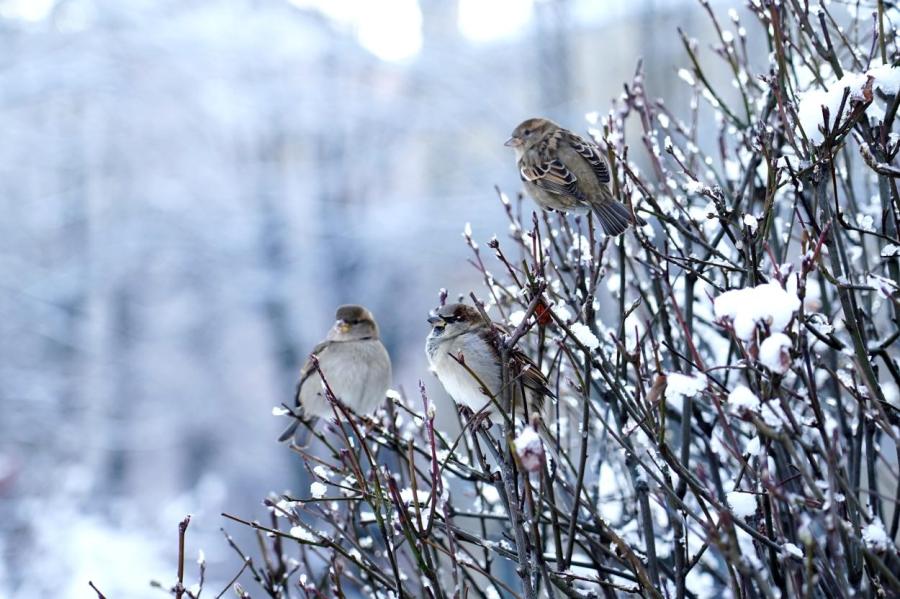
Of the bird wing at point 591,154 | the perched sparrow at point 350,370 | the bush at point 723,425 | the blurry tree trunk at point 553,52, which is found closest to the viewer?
the bush at point 723,425

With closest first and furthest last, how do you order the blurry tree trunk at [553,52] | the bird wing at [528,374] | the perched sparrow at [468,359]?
→ 1. the bird wing at [528,374]
2. the perched sparrow at [468,359]
3. the blurry tree trunk at [553,52]

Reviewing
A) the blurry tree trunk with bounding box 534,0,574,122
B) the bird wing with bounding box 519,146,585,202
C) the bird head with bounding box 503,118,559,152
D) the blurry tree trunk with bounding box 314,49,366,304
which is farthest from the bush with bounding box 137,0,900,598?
the blurry tree trunk with bounding box 534,0,574,122

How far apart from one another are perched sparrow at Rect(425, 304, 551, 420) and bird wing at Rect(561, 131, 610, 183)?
2.17ft

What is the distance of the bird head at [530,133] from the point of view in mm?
2877

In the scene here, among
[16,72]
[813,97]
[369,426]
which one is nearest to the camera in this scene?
[813,97]

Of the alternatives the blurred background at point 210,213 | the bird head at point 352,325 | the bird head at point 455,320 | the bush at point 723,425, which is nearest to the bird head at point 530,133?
the bush at point 723,425

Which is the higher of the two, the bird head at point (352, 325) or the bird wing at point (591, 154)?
the bird wing at point (591, 154)

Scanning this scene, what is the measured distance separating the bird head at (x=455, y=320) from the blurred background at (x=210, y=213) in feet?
20.8

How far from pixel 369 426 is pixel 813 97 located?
1.10 m

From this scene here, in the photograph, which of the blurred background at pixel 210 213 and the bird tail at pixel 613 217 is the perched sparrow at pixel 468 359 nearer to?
the bird tail at pixel 613 217

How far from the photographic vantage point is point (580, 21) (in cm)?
1002

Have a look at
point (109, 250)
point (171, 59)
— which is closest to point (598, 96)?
point (171, 59)

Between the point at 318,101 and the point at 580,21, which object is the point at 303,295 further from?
the point at 580,21

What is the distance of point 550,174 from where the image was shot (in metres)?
2.62
